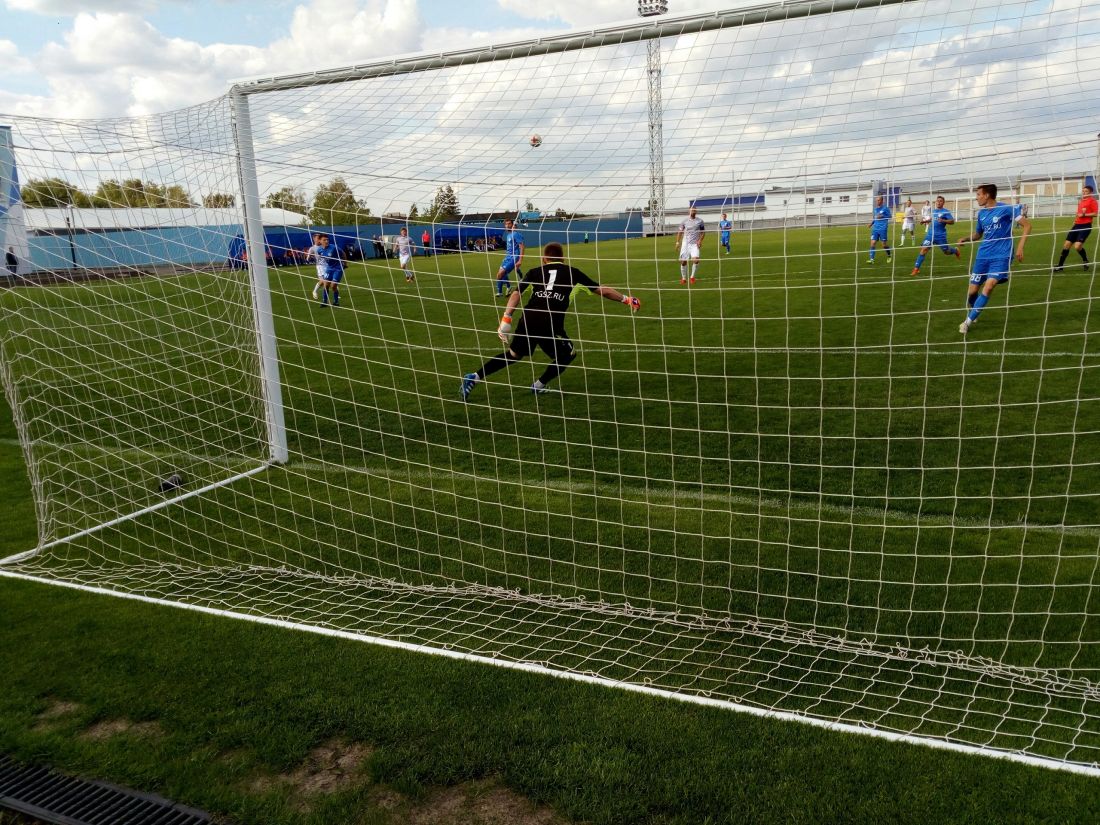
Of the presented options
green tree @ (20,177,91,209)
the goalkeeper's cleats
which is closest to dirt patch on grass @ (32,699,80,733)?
green tree @ (20,177,91,209)

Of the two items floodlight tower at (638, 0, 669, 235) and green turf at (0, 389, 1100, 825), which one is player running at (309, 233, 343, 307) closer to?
floodlight tower at (638, 0, 669, 235)

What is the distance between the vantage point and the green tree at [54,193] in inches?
193

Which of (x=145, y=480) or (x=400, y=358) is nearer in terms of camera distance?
A: (x=145, y=480)

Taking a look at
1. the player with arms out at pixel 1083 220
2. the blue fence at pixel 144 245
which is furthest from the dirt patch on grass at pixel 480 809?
the blue fence at pixel 144 245

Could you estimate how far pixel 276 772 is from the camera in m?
2.83

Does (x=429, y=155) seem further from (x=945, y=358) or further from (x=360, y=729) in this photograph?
(x=945, y=358)

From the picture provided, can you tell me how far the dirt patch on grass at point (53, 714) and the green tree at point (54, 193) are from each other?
3109 mm

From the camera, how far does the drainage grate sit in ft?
8.58

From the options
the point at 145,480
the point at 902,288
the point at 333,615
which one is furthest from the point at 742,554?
the point at 902,288

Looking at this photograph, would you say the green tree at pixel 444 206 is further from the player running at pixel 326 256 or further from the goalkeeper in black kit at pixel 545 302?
the goalkeeper in black kit at pixel 545 302

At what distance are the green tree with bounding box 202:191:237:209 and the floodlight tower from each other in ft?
9.47

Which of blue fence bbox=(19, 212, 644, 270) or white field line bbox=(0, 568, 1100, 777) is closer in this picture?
white field line bbox=(0, 568, 1100, 777)

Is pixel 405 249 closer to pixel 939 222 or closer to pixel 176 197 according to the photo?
pixel 176 197

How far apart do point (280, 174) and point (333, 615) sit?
264cm
